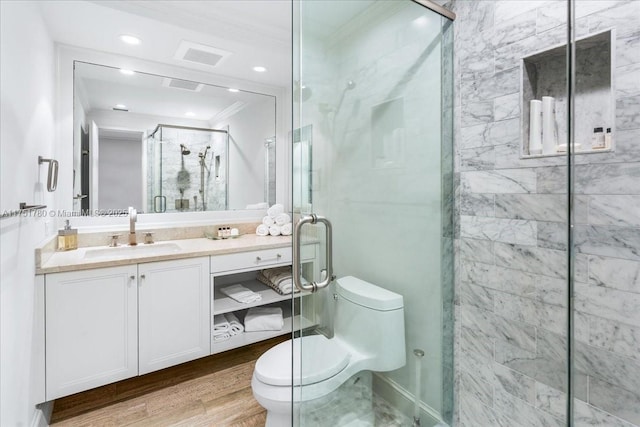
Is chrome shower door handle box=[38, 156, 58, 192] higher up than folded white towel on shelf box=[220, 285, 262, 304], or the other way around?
chrome shower door handle box=[38, 156, 58, 192]

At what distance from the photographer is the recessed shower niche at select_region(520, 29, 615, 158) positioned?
1.07m

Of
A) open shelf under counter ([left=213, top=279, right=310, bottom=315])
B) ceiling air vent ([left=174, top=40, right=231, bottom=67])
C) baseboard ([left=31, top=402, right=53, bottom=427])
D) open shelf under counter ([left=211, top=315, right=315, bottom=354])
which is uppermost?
ceiling air vent ([left=174, top=40, right=231, bottom=67])

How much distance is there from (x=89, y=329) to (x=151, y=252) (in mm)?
621

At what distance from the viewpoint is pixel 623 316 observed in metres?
1.06

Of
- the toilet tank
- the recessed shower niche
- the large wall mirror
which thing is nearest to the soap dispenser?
the large wall mirror

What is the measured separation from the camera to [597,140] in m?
1.09

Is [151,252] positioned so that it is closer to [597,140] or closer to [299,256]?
[299,256]

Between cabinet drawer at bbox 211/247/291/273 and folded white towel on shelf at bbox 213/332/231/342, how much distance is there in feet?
1.44

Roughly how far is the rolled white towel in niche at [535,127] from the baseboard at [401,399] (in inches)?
43.9

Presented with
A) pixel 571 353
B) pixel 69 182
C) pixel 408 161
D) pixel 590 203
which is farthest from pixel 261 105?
pixel 571 353

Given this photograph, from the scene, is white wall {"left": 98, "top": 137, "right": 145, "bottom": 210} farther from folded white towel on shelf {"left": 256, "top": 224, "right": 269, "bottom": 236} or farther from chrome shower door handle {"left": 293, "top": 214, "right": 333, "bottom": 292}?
chrome shower door handle {"left": 293, "top": 214, "right": 333, "bottom": 292}

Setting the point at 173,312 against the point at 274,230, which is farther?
the point at 274,230

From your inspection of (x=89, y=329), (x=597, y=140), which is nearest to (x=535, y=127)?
(x=597, y=140)

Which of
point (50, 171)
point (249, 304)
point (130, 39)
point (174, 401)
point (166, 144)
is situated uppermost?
point (130, 39)
